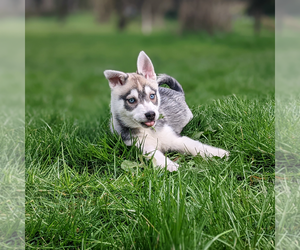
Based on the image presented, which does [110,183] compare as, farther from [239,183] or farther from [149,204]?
[239,183]

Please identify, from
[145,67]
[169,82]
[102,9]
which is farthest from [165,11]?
[145,67]

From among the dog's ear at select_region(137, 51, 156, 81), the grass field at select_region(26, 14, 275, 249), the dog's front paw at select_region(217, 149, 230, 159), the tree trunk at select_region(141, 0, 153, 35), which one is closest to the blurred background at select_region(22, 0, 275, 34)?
the tree trunk at select_region(141, 0, 153, 35)

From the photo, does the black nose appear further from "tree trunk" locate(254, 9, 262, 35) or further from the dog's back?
"tree trunk" locate(254, 9, 262, 35)

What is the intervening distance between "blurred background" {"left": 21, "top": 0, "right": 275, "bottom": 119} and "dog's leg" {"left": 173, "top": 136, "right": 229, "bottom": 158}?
243 centimetres

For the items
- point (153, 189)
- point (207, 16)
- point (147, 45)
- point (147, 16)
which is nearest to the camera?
point (153, 189)

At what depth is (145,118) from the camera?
2838 millimetres

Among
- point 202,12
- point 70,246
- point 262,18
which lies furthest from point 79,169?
point 262,18

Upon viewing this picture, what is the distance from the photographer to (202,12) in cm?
1745

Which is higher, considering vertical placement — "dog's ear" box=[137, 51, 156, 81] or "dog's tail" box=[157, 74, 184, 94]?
"dog's ear" box=[137, 51, 156, 81]

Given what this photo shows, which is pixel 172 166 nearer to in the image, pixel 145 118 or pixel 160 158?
pixel 160 158

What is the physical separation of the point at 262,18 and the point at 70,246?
18302 millimetres

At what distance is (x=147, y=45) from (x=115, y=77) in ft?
41.5

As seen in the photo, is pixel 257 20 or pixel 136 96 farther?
pixel 257 20

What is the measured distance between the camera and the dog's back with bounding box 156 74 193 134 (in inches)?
134
